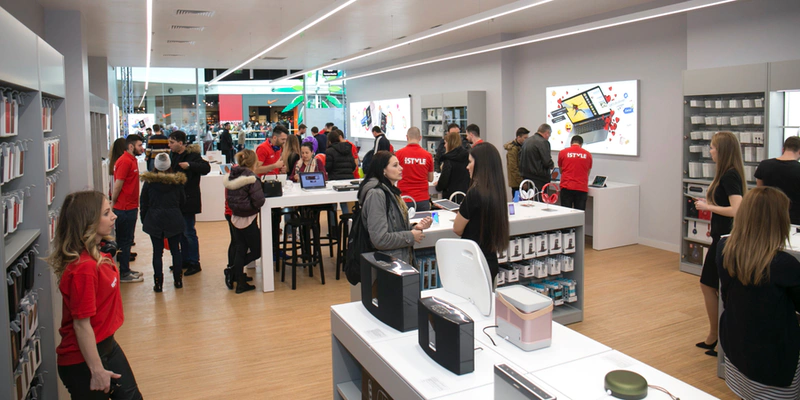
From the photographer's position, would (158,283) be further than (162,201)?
Yes

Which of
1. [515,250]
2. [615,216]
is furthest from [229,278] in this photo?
[615,216]

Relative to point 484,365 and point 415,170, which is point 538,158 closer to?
point 415,170

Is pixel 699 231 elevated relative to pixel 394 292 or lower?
lower

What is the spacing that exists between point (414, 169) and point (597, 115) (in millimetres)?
3638

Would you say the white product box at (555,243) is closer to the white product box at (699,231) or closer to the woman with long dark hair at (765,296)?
the woman with long dark hair at (765,296)

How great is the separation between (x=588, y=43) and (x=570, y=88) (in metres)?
0.74

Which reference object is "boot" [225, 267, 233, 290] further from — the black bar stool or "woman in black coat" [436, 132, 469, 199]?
"woman in black coat" [436, 132, 469, 199]

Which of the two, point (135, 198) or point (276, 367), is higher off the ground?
point (135, 198)

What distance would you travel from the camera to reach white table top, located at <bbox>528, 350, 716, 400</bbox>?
6.51 ft

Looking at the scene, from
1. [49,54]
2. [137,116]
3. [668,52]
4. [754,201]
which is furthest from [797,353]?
[137,116]

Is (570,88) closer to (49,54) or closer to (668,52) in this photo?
(668,52)

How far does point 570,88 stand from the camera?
925 centimetres

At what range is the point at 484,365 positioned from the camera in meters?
2.28

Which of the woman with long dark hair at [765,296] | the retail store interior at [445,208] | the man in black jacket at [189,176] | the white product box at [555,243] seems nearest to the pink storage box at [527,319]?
the retail store interior at [445,208]
